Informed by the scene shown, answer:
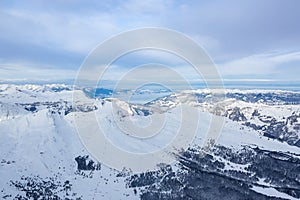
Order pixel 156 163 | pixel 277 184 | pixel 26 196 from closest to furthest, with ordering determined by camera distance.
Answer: pixel 26 196
pixel 277 184
pixel 156 163

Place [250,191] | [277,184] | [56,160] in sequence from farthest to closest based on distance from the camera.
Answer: [56,160], [277,184], [250,191]

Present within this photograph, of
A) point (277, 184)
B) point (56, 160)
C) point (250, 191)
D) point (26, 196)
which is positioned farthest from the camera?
point (56, 160)

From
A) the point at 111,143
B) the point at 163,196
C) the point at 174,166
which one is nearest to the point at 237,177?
the point at 174,166

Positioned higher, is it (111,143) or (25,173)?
(111,143)

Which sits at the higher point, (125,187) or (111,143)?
(111,143)

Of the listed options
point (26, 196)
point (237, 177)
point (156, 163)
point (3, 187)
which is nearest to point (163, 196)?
point (156, 163)

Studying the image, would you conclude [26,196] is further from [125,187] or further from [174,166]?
[174,166]

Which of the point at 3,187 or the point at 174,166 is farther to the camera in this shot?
the point at 174,166

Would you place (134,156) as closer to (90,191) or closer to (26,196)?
(90,191)

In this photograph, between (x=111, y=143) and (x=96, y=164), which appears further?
(x=111, y=143)
